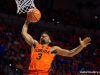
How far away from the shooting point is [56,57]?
38.3 feet

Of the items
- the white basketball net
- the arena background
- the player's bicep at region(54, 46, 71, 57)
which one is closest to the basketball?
the white basketball net

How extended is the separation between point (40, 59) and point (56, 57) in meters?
5.58

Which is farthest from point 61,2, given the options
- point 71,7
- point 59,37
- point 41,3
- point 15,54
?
point 15,54

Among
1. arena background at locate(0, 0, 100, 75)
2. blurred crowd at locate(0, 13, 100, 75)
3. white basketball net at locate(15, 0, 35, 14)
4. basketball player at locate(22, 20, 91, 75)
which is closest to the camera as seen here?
basketball player at locate(22, 20, 91, 75)

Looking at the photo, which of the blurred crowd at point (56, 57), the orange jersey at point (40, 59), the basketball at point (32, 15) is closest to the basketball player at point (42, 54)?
the orange jersey at point (40, 59)

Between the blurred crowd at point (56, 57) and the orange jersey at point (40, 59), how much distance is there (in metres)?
3.28

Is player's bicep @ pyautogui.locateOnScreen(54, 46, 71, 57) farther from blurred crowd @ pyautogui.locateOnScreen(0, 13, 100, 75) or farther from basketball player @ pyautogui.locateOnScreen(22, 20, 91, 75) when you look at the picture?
blurred crowd @ pyautogui.locateOnScreen(0, 13, 100, 75)

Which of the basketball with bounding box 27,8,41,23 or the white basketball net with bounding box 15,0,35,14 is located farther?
the white basketball net with bounding box 15,0,35,14

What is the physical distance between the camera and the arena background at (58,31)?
10570mm

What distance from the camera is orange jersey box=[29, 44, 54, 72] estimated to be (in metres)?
6.08

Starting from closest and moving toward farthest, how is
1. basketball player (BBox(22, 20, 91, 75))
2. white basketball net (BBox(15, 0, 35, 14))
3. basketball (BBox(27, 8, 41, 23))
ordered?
basketball player (BBox(22, 20, 91, 75)) < basketball (BBox(27, 8, 41, 23)) < white basketball net (BBox(15, 0, 35, 14))

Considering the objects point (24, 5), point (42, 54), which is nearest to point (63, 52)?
point (42, 54)

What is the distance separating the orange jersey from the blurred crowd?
3277 millimetres

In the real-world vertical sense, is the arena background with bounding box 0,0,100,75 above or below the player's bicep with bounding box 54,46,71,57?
above
